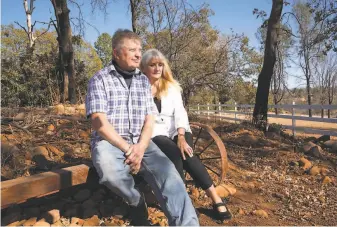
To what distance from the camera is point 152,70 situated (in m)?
2.79

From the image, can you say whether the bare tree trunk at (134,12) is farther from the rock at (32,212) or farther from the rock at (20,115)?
the rock at (32,212)

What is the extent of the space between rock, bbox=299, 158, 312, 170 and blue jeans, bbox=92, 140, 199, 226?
102 inches

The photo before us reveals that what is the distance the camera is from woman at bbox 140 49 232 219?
96.7 inches

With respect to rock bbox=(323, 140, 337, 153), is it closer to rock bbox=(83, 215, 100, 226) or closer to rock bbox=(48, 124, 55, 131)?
rock bbox=(83, 215, 100, 226)

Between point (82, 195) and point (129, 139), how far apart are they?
2.43ft

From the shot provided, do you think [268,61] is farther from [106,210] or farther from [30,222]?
[30,222]

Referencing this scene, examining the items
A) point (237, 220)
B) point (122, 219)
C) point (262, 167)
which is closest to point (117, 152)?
point (122, 219)

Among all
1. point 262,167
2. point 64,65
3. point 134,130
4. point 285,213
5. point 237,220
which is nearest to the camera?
point 134,130

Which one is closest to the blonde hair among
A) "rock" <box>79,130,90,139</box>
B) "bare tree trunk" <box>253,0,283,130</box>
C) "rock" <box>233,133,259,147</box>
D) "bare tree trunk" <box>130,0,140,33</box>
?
"rock" <box>79,130,90,139</box>

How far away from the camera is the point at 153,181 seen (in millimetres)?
2119

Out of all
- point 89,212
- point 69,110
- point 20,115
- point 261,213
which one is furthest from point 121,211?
point 69,110

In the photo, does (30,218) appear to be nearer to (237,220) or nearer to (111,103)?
(111,103)

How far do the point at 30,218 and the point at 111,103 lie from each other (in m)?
1.04

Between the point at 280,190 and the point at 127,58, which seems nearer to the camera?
the point at 127,58
